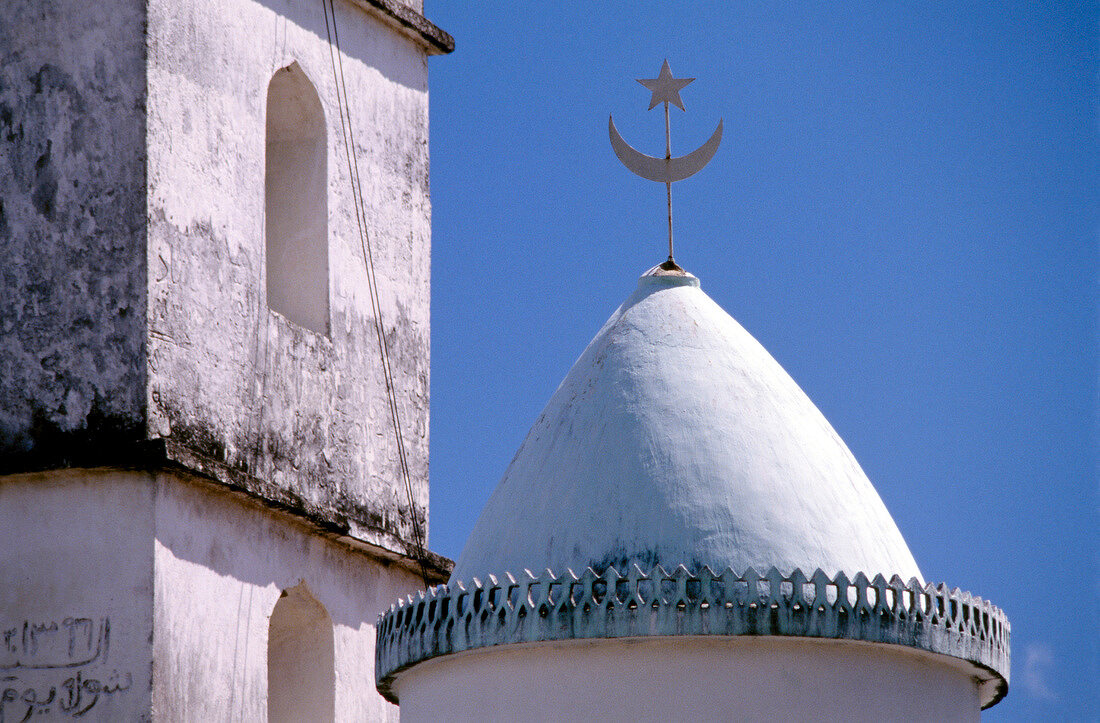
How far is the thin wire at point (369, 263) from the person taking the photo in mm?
15008

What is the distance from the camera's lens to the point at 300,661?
46.8 ft

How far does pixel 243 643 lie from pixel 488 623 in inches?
231

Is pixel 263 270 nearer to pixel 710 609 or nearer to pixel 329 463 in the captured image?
pixel 329 463

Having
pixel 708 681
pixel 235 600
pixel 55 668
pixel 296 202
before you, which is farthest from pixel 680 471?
pixel 296 202

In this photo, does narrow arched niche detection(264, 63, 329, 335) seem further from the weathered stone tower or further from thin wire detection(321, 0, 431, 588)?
thin wire detection(321, 0, 431, 588)

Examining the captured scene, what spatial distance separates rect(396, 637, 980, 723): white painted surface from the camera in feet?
24.0

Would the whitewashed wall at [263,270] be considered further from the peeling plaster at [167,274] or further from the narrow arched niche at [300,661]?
the narrow arched niche at [300,661]

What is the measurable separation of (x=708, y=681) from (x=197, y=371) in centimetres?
623

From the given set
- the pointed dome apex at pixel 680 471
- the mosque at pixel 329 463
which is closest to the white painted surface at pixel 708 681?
the mosque at pixel 329 463

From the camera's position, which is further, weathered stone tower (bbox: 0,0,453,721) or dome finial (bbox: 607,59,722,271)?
weathered stone tower (bbox: 0,0,453,721)

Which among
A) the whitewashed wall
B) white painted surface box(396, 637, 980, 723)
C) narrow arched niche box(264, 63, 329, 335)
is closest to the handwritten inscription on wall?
the whitewashed wall

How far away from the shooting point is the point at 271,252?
14.6m

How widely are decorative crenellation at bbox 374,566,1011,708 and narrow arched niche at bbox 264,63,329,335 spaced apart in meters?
7.08

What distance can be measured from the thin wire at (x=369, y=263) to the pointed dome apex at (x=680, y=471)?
6.68m
